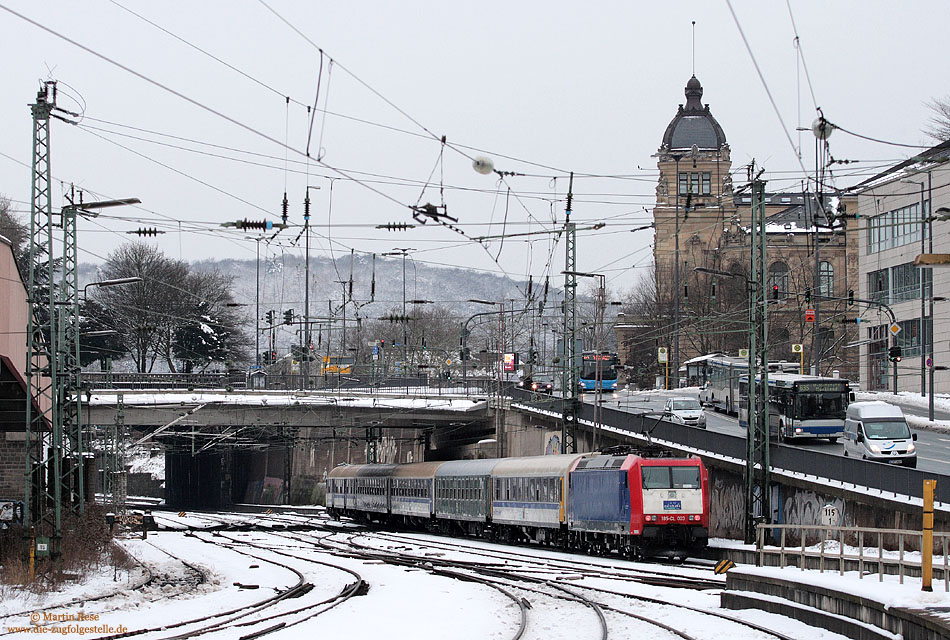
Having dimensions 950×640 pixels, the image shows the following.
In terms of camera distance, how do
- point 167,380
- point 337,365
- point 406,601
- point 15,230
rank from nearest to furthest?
point 406,601, point 167,380, point 337,365, point 15,230

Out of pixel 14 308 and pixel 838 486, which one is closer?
pixel 14 308

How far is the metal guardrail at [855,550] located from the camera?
1662 cm

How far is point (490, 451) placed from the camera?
66.2 metres

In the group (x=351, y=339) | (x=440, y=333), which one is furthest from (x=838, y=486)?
(x=351, y=339)

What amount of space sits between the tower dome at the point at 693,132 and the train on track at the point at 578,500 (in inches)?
2759

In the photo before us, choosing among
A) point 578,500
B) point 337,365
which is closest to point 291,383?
point 337,365

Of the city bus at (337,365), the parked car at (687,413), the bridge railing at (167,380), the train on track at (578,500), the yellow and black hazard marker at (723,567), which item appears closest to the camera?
the yellow and black hazard marker at (723,567)

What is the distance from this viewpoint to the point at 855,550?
29344 mm

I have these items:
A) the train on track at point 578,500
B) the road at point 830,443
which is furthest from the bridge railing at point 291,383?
the train on track at point 578,500

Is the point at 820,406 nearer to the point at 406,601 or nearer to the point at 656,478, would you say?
the point at 656,478

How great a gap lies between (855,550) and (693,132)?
290 ft

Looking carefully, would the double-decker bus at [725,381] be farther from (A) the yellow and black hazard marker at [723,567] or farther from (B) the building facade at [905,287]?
(A) the yellow and black hazard marker at [723,567]

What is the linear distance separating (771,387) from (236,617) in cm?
3319

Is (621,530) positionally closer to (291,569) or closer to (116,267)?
(291,569)
